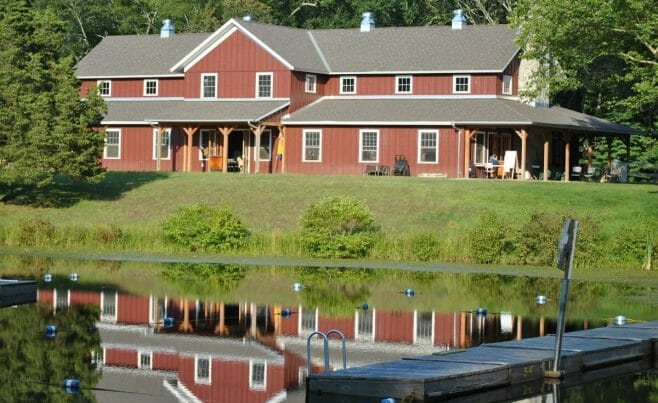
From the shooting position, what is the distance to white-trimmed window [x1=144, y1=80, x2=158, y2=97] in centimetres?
7050

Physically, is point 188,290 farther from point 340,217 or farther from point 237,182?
point 237,182

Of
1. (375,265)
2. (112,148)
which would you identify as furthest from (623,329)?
(112,148)

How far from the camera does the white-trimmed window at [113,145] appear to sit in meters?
68.0

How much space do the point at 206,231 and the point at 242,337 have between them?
18.8 meters

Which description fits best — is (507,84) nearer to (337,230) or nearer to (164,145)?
(164,145)

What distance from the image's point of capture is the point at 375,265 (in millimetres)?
38938

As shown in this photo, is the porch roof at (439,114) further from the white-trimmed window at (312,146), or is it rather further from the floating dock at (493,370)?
the floating dock at (493,370)

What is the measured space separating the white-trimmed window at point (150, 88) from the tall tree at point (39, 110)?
15.9m

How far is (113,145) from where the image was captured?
68062 millimetres

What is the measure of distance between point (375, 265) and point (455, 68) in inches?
1008

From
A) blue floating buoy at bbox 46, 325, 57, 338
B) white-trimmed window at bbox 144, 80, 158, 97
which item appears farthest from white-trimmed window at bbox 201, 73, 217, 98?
blue floating buoy at bbox 46, 325, 57, 338

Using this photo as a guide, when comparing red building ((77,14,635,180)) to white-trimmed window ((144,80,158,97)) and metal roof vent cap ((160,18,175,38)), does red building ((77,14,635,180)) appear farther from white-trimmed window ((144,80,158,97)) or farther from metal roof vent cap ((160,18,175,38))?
metal roof vent cap ((160,18,175,38))

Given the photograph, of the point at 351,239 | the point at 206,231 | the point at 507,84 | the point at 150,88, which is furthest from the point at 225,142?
the point at 351,239

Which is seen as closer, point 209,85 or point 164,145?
point 209,85
